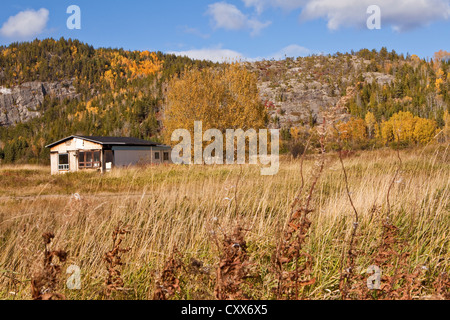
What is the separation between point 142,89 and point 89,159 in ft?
351

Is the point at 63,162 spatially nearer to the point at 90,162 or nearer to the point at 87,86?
the point at 90,162

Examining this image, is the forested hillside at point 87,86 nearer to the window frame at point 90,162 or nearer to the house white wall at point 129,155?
the house white wall at point 129,155

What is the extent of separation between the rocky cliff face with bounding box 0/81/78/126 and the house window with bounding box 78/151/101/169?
13281 centimetres

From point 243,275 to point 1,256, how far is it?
3.69 metres

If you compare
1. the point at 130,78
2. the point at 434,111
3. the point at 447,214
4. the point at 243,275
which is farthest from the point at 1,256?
the point at 130,78

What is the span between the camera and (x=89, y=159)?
33.7 m

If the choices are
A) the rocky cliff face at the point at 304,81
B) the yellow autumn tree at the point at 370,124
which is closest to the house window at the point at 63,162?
the yellow autumn tree at the point at 370,124

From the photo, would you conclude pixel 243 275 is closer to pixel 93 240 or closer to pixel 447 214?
pixel 93 240

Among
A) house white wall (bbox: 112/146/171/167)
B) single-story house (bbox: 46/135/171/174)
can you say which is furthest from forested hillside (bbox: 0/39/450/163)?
single-story house (bbox: 46/135/171/174)

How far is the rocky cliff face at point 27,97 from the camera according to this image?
149125 millimetres

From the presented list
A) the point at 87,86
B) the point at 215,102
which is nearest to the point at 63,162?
the point at 215,102

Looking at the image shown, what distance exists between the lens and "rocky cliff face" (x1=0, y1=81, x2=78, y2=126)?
14912 cm

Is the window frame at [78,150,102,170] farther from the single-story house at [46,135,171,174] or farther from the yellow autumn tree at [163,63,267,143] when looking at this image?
the yellow autumn tree at [163,63,267,143]
